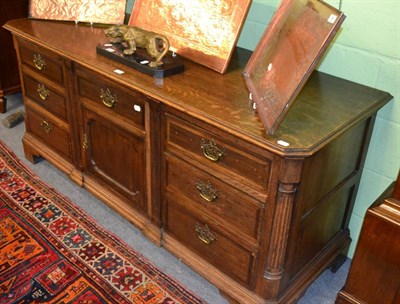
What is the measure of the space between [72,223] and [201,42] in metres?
1.07

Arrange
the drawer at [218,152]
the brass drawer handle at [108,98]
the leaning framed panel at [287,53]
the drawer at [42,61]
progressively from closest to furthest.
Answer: the leaning framed panel at [287,53], the drawer at [218,152], the brass drawer handle at [108,98], the drawer at [42,61]

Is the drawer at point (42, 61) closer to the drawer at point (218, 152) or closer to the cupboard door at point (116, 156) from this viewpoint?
the cupboard door at point (116, 156)

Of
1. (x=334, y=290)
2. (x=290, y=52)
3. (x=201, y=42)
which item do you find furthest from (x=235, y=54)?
(x=334, y=290)

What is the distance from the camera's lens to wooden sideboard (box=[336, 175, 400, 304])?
143 centimetres

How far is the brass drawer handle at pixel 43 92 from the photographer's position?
2.25 m

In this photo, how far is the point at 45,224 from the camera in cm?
217

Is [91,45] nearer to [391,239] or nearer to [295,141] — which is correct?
[295,141]

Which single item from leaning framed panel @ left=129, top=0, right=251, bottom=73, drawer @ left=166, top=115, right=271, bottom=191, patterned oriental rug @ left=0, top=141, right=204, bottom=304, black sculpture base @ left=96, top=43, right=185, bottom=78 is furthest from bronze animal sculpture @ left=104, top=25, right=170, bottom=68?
patterned oriental rug @ left=0, top=141, right=204, bottom=304

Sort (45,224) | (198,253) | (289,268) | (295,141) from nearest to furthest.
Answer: (295,141), (289,268), (198,253), (45,224)

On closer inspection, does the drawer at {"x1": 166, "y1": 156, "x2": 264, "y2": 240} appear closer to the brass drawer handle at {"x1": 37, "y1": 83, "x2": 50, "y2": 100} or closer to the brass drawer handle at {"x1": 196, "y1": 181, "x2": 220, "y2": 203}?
the brass drawer handle at {"x1": 196, "y1": 181, "x2": 220, "y2": 203}

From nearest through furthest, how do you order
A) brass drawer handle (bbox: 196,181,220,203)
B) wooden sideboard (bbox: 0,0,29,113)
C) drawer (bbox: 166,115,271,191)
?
drawer (bbox: 166,115,271,191)
brass drawer handle (bbox: 196,181,220,203)
wooden sideboard (bbox: 0,0,29,113)

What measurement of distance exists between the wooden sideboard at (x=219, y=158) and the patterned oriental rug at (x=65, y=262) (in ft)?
0.49

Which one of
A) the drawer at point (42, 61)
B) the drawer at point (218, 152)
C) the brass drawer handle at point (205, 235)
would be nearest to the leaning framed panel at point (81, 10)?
the drawer at point (42, 61)

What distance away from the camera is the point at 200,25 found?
6.07ft
